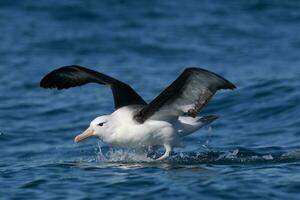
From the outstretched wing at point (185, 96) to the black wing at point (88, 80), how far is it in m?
0.68

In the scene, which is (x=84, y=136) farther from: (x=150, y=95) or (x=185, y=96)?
(x=150, y=95)

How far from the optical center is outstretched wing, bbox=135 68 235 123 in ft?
34.0

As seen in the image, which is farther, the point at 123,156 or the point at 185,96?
the point at 123,156

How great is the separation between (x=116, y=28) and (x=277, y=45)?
4.06 m

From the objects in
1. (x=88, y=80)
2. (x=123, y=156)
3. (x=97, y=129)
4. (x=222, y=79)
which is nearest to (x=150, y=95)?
(x=88, y=80)

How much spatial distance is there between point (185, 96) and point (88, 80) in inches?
72.9

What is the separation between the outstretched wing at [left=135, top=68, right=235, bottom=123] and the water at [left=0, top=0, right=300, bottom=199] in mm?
579

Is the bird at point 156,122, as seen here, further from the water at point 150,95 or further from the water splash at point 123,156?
the water at point 150,95

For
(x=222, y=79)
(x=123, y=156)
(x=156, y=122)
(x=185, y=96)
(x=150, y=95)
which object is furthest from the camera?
(x=150, y=95)

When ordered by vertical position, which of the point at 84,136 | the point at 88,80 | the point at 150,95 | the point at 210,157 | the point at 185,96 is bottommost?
the point at 210,157

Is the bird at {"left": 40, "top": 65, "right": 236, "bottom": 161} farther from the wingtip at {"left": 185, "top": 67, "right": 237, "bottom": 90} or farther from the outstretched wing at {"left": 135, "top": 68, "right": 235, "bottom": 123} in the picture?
the wingtip at {"left": 185, "top": 67, "right": 237, "bottom": 90}

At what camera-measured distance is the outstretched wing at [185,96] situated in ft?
34.0

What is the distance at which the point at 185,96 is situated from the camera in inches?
435

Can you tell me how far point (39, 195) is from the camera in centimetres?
960
